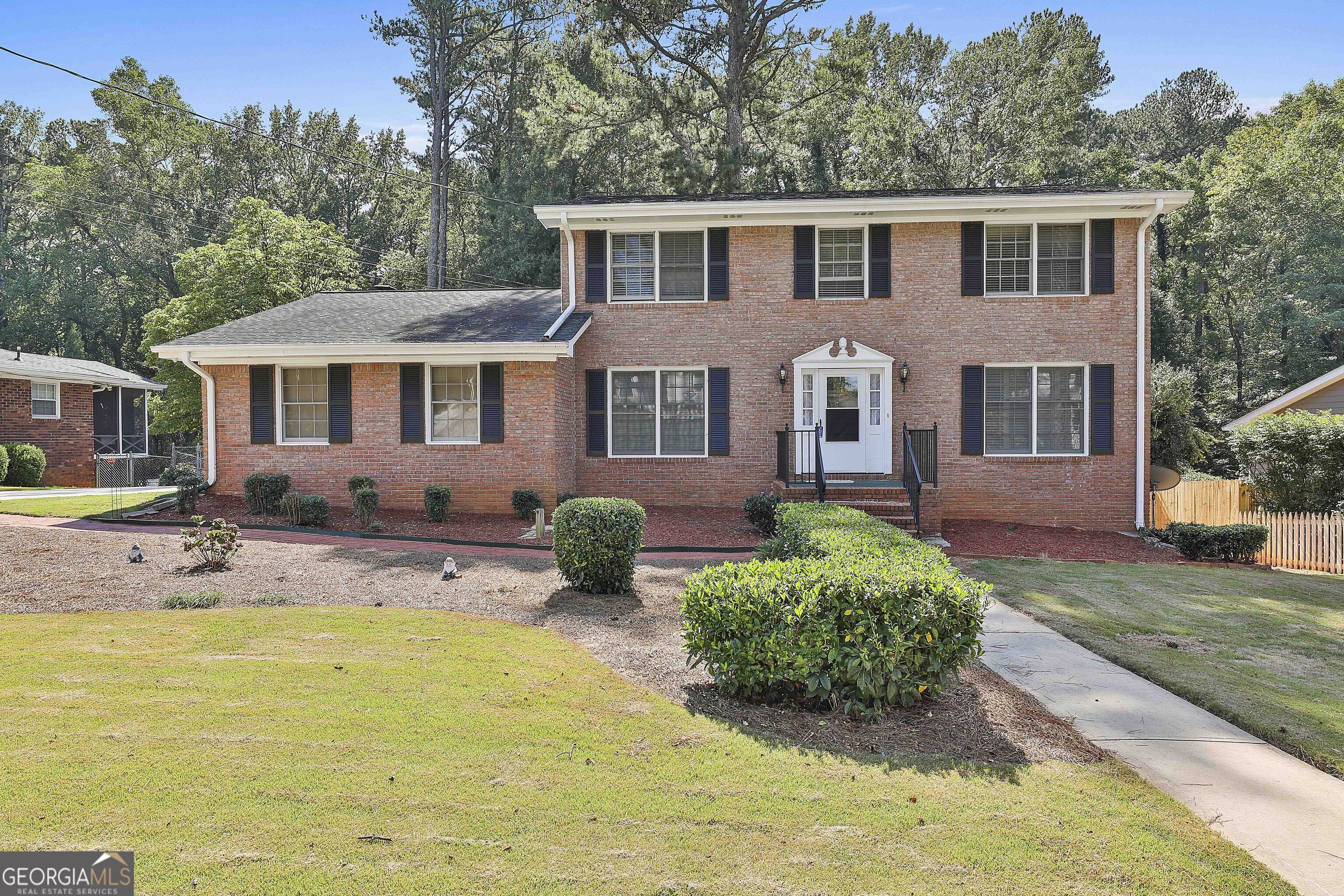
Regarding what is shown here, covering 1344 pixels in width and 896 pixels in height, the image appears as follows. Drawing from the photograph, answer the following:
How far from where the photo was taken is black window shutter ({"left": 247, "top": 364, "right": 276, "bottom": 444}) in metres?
14.2

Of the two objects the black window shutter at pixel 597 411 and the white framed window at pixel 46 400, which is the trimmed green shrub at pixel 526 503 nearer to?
the black window shutter at pixel 597 411

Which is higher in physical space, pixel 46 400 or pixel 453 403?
pixel 46 400

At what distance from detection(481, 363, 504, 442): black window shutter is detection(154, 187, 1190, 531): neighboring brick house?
0.03 meters

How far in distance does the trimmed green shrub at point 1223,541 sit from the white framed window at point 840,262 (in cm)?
686

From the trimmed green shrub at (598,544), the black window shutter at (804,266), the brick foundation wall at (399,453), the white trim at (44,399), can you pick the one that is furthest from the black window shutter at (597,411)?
the white trim at (44,399)

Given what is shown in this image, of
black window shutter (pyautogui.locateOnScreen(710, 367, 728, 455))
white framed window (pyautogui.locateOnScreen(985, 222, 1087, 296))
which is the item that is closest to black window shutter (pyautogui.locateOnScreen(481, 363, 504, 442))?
black window shutter (pyautogui.locateOnScreen(710, 367, 728, 455))

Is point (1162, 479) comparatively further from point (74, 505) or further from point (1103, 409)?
point (74, 505)

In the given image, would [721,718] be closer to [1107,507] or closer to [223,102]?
[1107,507]

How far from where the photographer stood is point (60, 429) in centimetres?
2286

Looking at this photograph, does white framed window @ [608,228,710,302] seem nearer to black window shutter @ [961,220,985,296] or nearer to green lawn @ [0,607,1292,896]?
black window shutter @ [961,220,985,296]

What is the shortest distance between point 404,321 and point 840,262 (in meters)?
8.76

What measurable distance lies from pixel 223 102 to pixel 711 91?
91.4ft

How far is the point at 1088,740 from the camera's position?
14.9 ft

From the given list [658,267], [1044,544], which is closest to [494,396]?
[658,267]
